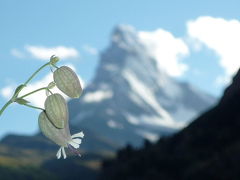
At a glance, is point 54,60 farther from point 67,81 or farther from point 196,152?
point 196,152

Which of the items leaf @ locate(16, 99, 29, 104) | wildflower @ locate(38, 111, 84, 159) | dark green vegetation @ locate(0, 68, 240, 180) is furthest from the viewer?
dark green vegetation @ locate(0, 68, 240, 180)

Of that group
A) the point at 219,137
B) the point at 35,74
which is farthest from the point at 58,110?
the point at 219,137

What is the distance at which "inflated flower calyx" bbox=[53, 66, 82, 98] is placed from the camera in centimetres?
266

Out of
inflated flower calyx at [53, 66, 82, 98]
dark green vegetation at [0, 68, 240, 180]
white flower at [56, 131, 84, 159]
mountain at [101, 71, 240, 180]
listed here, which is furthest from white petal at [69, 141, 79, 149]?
mountain at [101, 71, 240, 180]

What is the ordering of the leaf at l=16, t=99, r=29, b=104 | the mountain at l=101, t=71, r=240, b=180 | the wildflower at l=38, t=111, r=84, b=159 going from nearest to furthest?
1. the leaf at l=16, t=99, r=29, b=104
2. the wildflower at l=38, t=111, r=84, b=159
3. the mountain at l=101, t=71, r=240, b=180

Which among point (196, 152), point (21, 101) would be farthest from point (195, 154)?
point (21, 101)

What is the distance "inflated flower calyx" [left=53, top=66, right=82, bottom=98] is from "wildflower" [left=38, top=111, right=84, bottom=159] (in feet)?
0.51

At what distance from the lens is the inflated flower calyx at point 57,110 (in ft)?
8.70

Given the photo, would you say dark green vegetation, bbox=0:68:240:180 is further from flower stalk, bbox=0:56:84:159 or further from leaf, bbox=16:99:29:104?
leaf, bbox=16:99:29:104

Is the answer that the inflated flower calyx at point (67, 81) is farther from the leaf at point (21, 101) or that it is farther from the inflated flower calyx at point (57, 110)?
the leaf at point (21, 101)

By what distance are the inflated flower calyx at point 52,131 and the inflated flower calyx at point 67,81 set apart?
0.16 m

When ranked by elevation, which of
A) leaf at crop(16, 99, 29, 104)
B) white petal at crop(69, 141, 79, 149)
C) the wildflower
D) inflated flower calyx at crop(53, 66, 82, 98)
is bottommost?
white petal at crop(69, 141, 79, 149)

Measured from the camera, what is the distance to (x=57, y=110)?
105 inches

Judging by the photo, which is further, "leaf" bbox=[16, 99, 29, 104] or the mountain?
the mountain
